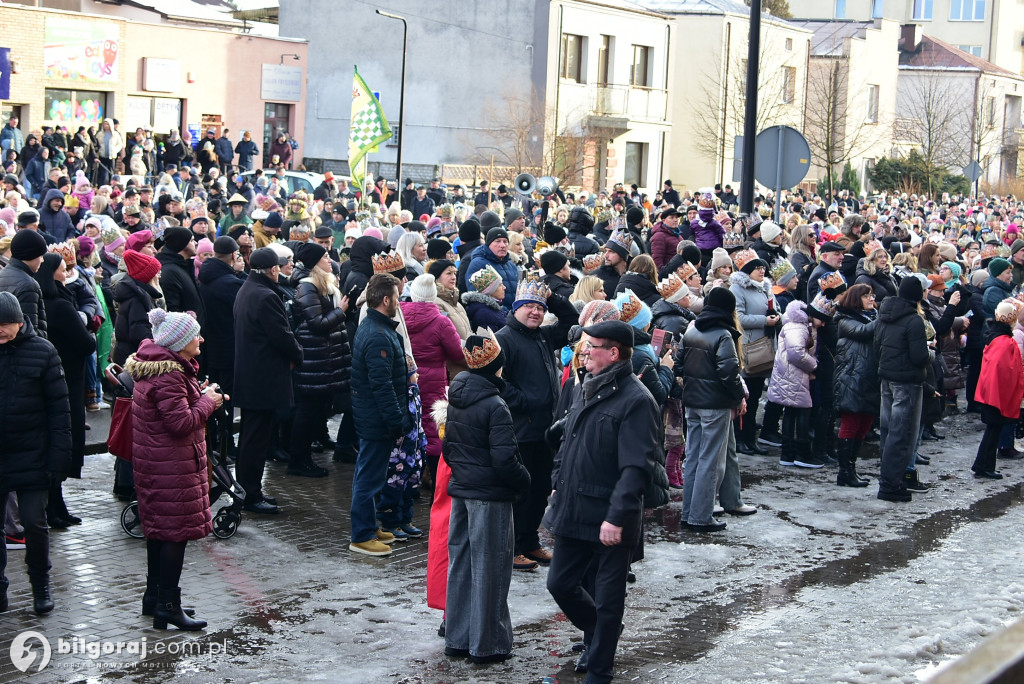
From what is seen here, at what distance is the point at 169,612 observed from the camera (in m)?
7.06

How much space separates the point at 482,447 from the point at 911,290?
5.58 metres

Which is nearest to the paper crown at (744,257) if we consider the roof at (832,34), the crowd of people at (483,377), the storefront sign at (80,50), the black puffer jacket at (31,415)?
the crowd of people at (483,377)

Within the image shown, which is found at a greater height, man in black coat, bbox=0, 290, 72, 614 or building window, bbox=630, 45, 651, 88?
building window, bbox=630, 45, 651, 88

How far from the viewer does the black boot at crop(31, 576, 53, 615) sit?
7250mm

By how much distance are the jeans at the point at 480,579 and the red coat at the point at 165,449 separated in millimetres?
1490

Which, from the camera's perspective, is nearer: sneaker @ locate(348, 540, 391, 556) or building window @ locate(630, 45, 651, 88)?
sneaker @ locate(348, 540, 391, 556)

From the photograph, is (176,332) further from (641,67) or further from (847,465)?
(641,67)

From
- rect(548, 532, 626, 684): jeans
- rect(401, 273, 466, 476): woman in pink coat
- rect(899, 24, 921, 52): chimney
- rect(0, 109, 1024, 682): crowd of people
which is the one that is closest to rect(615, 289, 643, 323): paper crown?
rect(0, 109, 1024, 682): crowd of people

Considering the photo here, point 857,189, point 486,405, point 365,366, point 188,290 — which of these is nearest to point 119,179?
point 188,290

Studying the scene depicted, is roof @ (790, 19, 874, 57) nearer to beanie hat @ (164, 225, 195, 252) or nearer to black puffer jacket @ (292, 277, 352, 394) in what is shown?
black puffer jacket @ (292, 277, 352, 394)

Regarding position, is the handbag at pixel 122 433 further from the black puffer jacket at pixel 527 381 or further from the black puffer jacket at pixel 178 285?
the black puffer jacket at pixel 178 285

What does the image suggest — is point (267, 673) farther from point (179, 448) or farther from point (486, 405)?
point (486, 405)

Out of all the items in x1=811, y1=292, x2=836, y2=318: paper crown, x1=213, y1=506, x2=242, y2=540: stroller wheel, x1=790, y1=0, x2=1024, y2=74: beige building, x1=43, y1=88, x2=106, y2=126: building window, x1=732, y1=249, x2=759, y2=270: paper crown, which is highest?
x1=790, y1=0, x2=1024, y2=74: beige building

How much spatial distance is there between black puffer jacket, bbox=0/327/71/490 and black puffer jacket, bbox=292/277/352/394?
336cm
